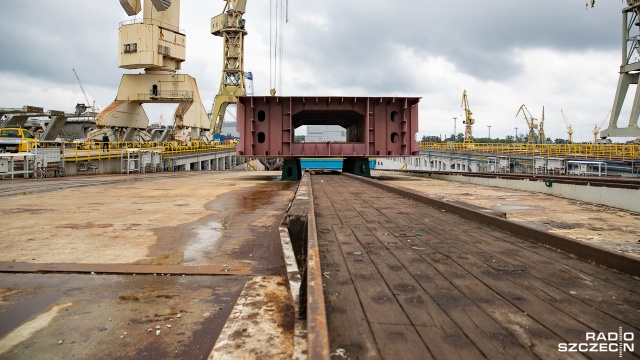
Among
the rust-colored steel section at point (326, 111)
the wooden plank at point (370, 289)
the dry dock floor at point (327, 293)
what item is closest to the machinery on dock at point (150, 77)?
the rust-colored steel section at point (326, 111)

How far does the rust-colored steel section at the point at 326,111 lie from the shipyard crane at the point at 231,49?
25.6 metres

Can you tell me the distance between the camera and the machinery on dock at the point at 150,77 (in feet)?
109

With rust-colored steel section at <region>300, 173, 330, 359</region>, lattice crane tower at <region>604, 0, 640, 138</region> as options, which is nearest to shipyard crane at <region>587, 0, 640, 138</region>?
lattice crane tower at <region>604, 0, 640, 138</region>

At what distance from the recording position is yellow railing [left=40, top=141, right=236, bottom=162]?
2488 centimetres

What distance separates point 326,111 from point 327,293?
1675cm

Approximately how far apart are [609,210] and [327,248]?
26.2 feet

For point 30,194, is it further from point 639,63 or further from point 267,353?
point 639,63

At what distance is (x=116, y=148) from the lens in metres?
30.4

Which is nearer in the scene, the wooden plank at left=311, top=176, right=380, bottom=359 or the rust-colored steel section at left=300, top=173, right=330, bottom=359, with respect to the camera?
the rust-colored steel section at left=300, top=173, right=330, bottom=359

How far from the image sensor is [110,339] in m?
2.78

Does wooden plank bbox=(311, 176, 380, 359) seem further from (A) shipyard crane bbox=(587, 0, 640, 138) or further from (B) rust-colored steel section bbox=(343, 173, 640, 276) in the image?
(A) shipyard crane bbox=(587, 0, 640, 138)

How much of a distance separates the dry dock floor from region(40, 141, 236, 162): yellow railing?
832 inches

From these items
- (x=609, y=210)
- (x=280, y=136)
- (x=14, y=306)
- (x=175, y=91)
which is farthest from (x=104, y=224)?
(x=175, y=91)

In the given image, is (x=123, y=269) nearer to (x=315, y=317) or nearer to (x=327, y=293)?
(x=327, y=293)
